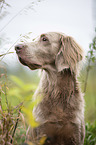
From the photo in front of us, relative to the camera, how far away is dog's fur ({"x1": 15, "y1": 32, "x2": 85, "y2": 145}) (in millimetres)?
2332

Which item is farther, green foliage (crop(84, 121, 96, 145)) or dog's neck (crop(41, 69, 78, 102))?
green foliage (crop(84, 121, 96, 145))

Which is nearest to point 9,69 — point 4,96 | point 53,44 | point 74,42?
point 4,96

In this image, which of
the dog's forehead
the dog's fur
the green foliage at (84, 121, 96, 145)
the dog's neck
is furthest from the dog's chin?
the green foliage at (84, 121, 96, 145)

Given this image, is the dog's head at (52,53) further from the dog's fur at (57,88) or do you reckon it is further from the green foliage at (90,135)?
the green foliage at (90,135)

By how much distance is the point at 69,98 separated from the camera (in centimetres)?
252

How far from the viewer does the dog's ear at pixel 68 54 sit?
258 cm

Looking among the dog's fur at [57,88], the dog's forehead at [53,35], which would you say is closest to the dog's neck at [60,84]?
the dog's fur at [57,88]

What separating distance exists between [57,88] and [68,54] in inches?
20.8

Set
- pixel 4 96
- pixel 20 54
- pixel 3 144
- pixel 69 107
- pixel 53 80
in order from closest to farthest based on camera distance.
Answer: pixel 3 144, pixel 4 96, pixel 20 54, pixel 69 107, pixel 53 80

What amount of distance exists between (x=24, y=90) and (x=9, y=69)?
1.22 metres

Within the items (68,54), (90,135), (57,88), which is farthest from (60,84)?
(90,135)

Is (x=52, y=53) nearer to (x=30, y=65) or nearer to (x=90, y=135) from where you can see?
(x=30, y=65)

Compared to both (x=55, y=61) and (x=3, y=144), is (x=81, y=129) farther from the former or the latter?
(x=3, y=144)

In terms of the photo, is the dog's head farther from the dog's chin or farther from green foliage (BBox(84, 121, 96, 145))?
green foliage (BBox(84, 121, 96, 145))
